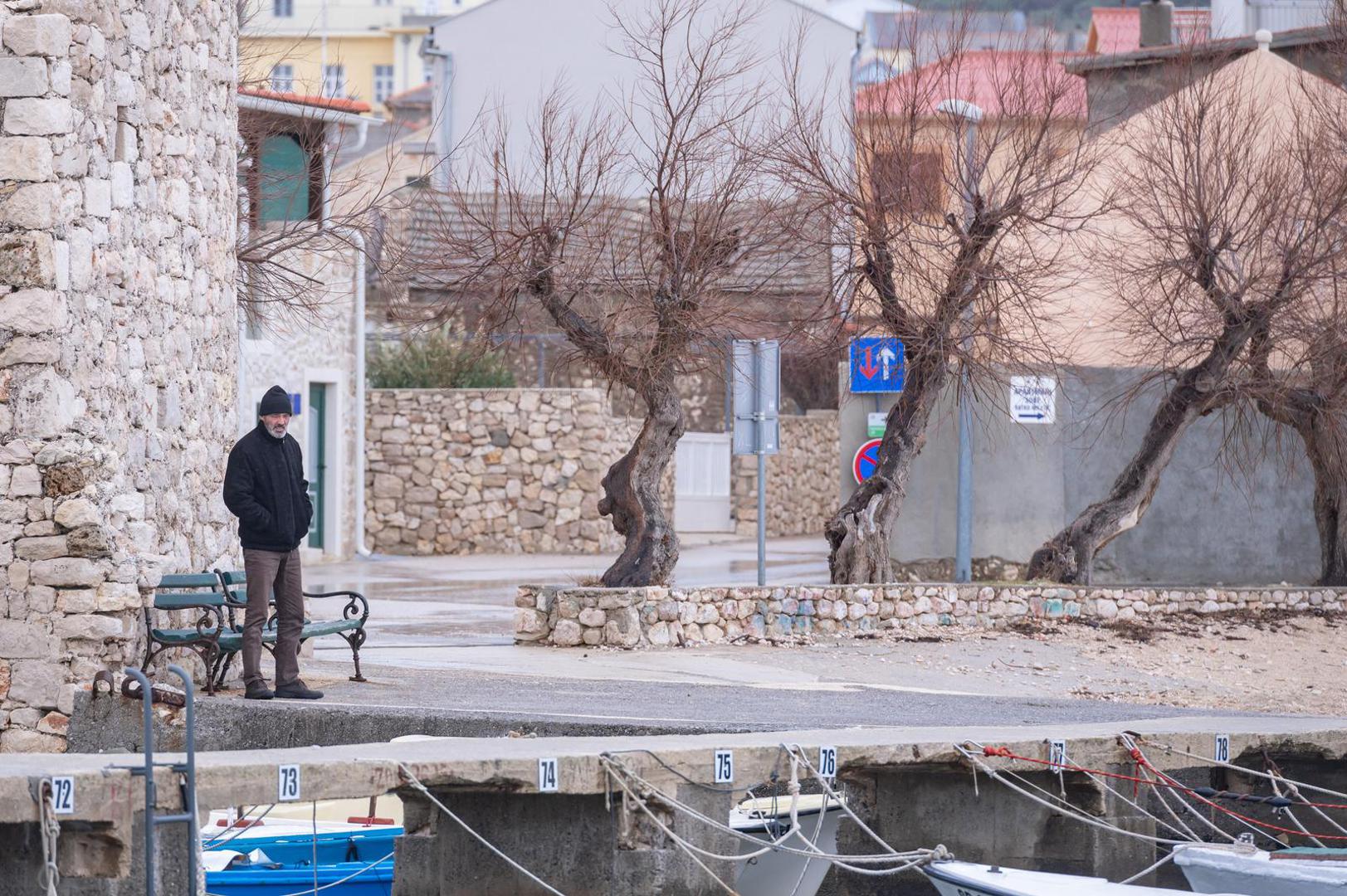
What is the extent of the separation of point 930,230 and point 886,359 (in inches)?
77.9

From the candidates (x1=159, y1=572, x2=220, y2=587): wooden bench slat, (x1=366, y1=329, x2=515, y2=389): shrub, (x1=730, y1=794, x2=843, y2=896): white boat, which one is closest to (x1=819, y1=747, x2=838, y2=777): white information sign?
(x1=730, y1=794, x2=843, y2=896): white boat

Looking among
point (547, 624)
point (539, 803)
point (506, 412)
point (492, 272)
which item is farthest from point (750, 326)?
Answer: point (506, 412)

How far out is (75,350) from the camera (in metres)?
11.3

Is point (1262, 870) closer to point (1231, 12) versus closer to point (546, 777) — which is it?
point (546, 777)

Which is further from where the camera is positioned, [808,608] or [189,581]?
[808,608]

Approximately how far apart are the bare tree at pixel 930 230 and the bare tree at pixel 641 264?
90cm

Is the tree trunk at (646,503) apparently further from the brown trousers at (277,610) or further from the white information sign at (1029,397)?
the brown trousers at (277,610)

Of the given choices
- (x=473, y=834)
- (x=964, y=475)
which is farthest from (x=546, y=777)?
(x=964, y=475)

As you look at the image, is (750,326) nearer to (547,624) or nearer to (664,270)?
(664,270)

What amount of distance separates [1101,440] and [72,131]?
15.8 metres

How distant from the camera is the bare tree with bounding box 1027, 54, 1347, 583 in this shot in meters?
19.7

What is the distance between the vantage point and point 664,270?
17453mm

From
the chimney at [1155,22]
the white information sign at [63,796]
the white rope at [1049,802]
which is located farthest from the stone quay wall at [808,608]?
the chimney at [1155,22]

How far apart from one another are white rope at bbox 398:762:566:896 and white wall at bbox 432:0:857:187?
29306 mm
